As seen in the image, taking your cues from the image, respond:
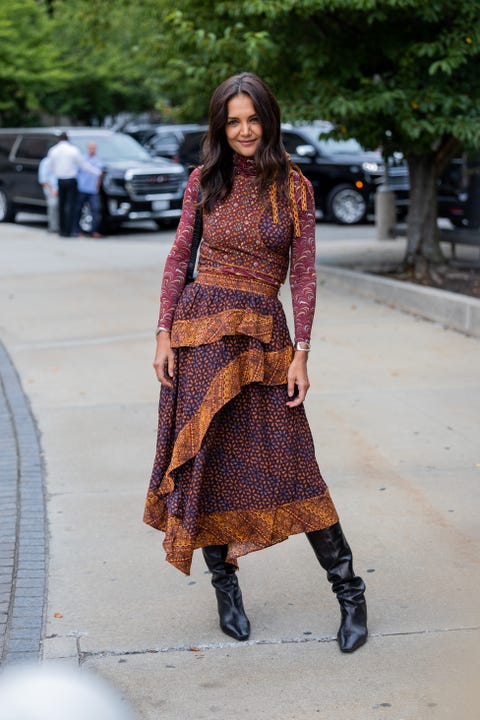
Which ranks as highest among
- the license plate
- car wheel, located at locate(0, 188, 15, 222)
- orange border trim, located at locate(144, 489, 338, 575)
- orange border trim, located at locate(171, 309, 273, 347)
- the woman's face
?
the woman's face

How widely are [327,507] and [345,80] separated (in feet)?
28.1

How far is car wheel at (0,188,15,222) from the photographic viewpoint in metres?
22.0

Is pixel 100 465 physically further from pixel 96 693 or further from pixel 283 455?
pixel 96 693

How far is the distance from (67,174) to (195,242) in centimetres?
1549

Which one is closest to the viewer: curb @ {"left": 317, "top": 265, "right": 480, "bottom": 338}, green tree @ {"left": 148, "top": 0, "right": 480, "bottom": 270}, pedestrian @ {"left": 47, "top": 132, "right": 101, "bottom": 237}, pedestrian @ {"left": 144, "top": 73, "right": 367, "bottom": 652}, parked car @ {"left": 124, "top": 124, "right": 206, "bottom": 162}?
pedestrian @ {"left": 144, "top": 73, "right": 367, "bottom": 652}

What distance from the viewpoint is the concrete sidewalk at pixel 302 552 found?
12.0 ft

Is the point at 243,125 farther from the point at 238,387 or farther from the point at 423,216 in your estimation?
the point at 423,216

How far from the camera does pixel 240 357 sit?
3807 millimetres

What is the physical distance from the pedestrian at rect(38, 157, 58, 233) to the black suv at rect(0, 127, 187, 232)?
553 millimetres

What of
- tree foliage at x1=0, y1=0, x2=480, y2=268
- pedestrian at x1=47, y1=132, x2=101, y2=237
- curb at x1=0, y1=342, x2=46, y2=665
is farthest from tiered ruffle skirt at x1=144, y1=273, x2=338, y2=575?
pedestrian at x1=47, y1=132, x2=101, y2=237

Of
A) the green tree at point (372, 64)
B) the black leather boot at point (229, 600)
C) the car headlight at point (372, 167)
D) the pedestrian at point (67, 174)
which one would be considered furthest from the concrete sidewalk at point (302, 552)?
the car headlight at point (372, 167)

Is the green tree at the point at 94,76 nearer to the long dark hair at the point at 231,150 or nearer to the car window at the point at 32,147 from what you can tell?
the car window at the point at 32,147

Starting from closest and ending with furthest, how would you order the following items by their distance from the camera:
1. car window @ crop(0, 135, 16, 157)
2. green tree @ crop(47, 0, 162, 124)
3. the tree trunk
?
the tree trunk → car window @ crop(0, 135, 16, 157) → green tree @ crop(47, 0, 162, 124)

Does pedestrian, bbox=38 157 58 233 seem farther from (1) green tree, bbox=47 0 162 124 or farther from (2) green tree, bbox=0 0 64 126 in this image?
(2) green tree, bbox=0 0 64 126
